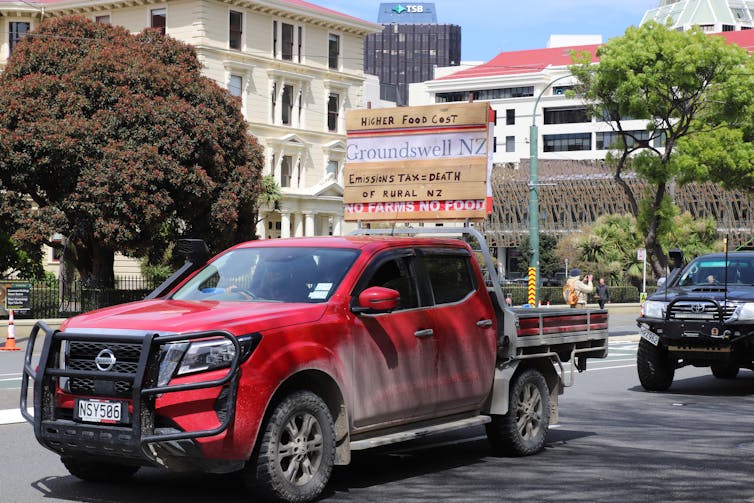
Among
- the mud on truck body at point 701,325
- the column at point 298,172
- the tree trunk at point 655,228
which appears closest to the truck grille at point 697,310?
the mud on truck body at point 701,325

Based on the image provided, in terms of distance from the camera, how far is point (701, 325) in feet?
51.7

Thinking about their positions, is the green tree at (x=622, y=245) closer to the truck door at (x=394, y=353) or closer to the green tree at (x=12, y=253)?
the green tree at (x=12, y=253)

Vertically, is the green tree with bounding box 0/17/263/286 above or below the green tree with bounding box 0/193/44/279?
above

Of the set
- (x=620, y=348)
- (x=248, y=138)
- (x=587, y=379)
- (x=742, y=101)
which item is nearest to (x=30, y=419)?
(x=587, y=379)

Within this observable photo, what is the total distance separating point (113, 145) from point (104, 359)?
32.8 meters

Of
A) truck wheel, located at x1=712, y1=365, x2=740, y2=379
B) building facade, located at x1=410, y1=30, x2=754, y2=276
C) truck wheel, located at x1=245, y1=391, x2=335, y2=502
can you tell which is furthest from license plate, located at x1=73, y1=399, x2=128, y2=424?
building facade, located at x1=410, y1=30, x2=754, y2=276

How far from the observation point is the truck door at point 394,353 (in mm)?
8508

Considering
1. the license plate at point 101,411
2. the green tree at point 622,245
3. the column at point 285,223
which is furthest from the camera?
the column at point 285,223

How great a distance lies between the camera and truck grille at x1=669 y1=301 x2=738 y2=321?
51.4 ft

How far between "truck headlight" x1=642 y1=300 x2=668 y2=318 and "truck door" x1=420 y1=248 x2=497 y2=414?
6.73m

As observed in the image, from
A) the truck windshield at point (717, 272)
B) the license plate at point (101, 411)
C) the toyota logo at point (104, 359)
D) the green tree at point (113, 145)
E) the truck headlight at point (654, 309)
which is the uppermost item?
the green tree at point (113, 145)

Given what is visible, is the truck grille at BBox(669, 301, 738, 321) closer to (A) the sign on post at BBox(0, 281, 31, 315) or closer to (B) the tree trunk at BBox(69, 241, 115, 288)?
(A) the sign on post at BBox(0, 281, 31, 315)

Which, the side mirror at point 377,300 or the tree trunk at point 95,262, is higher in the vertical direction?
the side mirror at point 377,300

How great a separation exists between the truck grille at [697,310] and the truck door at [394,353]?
7.59 metres
